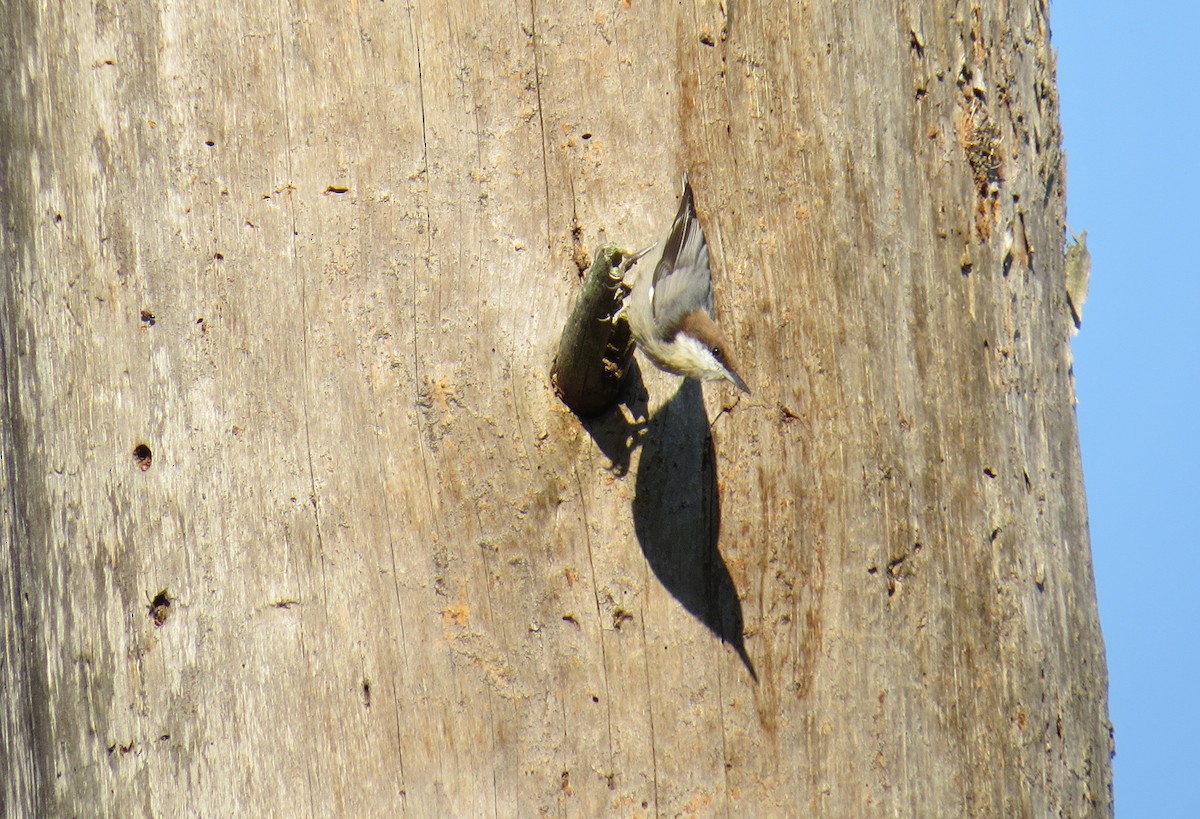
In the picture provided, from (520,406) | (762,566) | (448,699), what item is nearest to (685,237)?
(520,406)

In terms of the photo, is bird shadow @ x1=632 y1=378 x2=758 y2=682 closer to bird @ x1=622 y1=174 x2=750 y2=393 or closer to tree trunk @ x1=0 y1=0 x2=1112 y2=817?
tree trunk @ x1=0 y1=0 x2=1112 y2=817

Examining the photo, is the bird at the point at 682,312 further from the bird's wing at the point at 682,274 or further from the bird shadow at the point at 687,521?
the bird shadow at the point at 687,521

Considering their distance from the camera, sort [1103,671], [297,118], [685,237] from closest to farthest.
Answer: [685,237]
[297,118]
[1103,671]

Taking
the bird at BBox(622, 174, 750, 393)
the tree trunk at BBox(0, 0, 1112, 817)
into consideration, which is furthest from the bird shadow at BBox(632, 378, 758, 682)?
the bird at BBox(622, 174, 750, 393)

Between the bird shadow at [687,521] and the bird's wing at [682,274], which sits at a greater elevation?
the bird's wing at [682,274]

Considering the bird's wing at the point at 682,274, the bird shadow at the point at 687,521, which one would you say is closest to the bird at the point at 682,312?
the bird's wing at the point at 682,274

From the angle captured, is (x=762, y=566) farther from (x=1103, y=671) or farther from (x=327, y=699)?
(x=1103, y=671)
